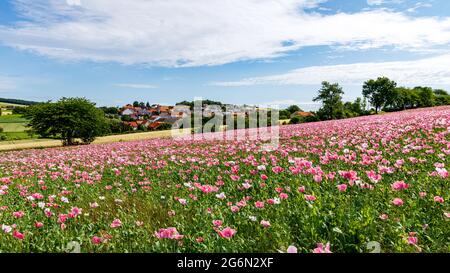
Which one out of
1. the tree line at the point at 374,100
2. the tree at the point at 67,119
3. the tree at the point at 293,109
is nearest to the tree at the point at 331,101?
the tree line at the point at 374,100

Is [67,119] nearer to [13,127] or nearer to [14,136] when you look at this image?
[14,136]

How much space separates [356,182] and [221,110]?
66.9 m

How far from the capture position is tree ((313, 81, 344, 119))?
7362 centimetres

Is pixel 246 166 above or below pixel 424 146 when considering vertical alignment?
below

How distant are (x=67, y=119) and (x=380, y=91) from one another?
79852 mm

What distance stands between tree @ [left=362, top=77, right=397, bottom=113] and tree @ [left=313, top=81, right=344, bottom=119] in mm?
15316

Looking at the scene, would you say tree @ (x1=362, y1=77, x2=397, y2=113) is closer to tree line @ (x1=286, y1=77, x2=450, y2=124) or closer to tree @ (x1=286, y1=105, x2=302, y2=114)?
tree line @ (x1=286, y1=77, x2=450, y2=124)

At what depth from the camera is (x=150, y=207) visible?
14.8ft

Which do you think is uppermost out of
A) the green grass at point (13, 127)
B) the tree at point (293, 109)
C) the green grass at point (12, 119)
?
the tree at point (293, 109)

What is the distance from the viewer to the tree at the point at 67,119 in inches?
1592

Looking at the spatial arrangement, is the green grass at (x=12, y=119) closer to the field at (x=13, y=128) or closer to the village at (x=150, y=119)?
the field at (x=13, y=128)

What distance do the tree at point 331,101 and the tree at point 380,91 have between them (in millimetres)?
15316
